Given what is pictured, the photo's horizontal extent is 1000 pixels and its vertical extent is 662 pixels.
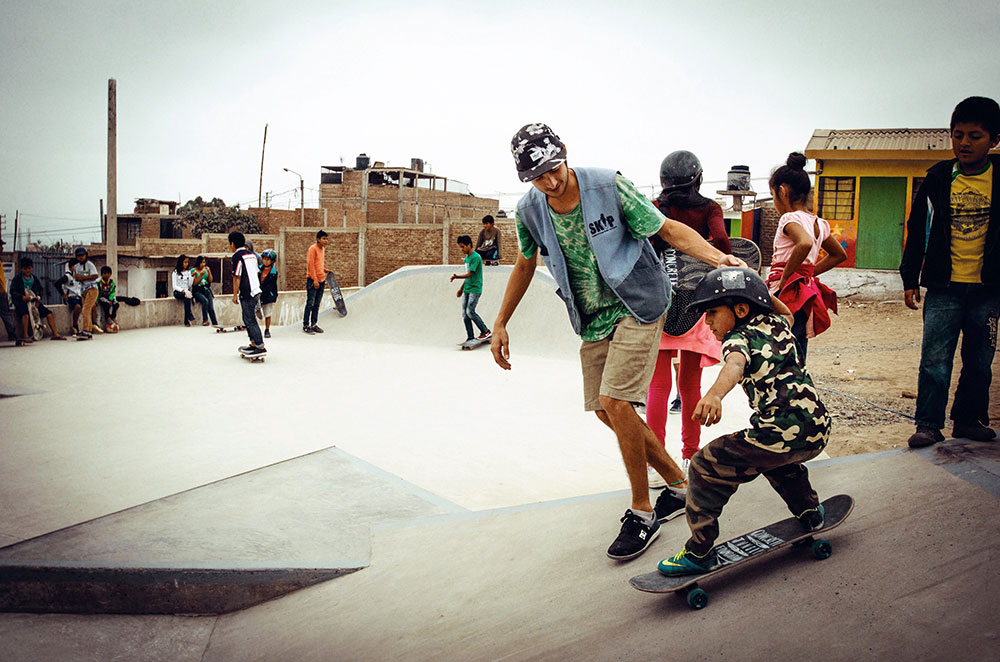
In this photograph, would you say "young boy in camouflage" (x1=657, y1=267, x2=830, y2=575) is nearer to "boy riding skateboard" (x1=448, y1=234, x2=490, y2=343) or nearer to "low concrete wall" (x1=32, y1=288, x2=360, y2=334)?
"boy riding skateboard" (x1=448, y1=234, x2=490, y2=343)

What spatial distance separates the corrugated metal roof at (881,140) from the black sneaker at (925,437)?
16219mm

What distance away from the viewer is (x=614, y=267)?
2.89 m

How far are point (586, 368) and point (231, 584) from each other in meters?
2.00

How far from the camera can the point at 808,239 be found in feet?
12.6

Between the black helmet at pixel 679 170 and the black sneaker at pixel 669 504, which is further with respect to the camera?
the black helmet at pixel 679 170

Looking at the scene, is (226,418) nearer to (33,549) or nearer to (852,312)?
(33,549)

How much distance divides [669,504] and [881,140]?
18466mm

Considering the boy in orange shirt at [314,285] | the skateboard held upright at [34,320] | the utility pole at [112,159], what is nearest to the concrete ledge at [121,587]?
the boy in orange shirt at [314,285]

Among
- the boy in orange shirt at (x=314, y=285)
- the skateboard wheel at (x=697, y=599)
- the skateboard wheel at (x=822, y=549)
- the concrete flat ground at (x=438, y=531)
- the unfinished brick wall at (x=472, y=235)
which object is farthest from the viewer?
the unfinished brick wall at (x=472, y=235)

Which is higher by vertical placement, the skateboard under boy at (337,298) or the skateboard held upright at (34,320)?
the skateboard under boy at (337,298)

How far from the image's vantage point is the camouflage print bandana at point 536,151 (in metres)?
2.75

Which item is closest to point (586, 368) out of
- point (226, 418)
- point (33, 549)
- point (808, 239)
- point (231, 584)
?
point (808, 239)

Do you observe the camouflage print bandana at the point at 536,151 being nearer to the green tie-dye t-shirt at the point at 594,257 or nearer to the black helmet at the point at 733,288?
the green tie-dye t-shirt at the point at 594,257

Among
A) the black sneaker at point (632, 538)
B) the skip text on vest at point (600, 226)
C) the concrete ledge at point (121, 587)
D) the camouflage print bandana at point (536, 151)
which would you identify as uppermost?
the camouflage print bandana at point (536, 151)
